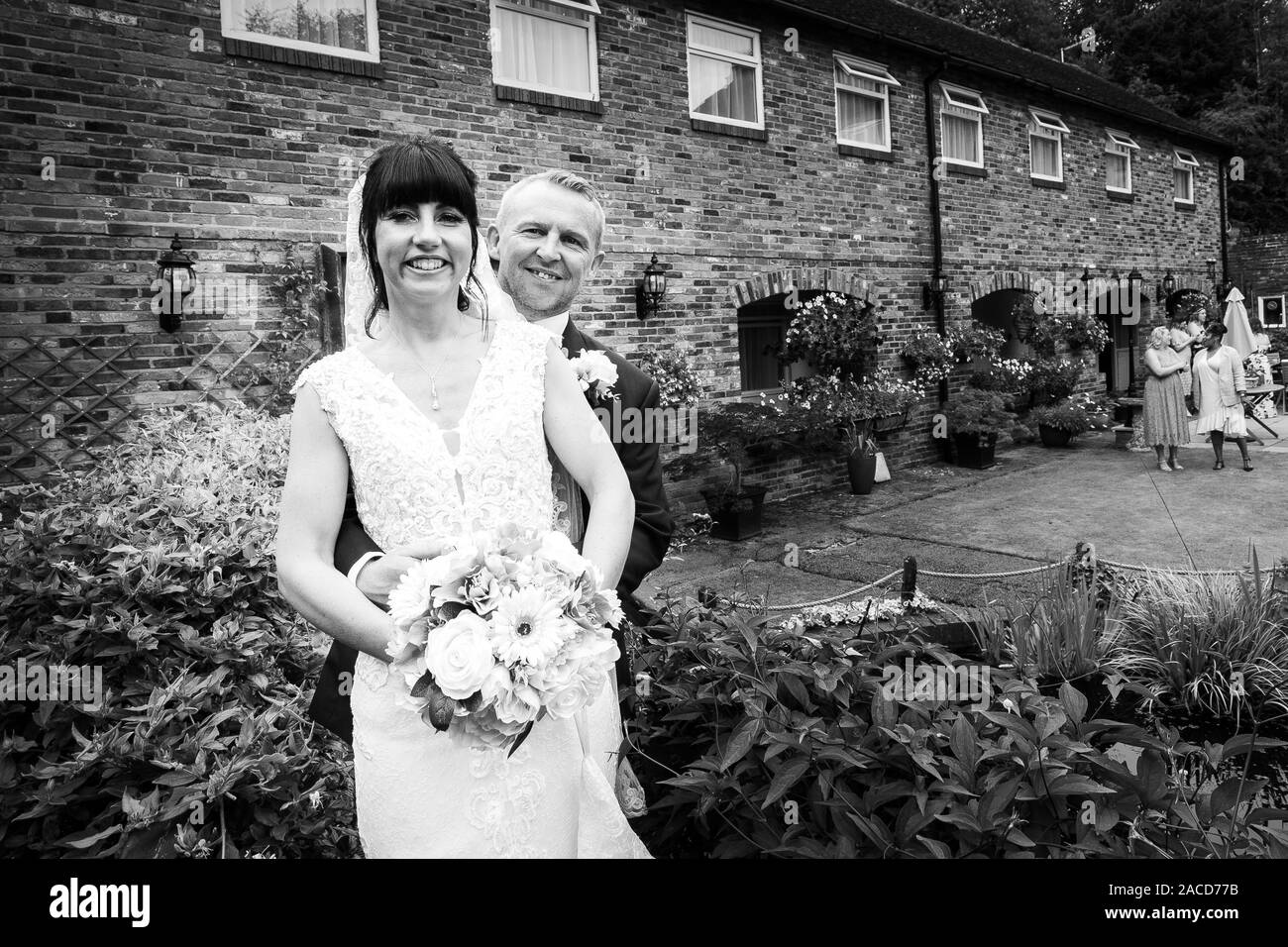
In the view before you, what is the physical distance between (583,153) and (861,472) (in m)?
5.25

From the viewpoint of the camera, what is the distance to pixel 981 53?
48.6ft

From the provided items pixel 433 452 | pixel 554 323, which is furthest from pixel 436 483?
pixel 554 323

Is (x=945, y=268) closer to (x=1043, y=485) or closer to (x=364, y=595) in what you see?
(x=1043, y=485)

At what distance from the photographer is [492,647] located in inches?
55.5

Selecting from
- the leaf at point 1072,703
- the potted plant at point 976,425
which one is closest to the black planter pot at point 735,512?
the potted plant at point 976,425

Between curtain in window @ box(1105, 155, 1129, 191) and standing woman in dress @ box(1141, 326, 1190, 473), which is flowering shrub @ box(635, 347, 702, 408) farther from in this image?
curtain in window @ box(1105, 155, 1129, 191)

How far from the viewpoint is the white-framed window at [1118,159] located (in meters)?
16.4

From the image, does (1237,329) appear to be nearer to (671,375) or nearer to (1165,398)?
(1165,398)

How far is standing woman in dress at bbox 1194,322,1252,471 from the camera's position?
1121 centimetres

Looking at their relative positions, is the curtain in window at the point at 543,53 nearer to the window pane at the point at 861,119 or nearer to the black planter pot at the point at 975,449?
the window pane at the point at 861,119

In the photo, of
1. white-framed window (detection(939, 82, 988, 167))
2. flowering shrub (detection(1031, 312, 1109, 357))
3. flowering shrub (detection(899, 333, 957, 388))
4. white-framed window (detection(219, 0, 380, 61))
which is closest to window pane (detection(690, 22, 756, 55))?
white-framed window (detection(219, 0, 380, 61))

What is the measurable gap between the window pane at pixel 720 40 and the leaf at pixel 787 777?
934 cm
